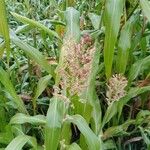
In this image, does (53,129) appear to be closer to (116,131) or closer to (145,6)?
(116,131)

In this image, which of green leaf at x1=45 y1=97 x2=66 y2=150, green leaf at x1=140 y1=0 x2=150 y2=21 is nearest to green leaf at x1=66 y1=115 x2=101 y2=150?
green leaf at x1=45 y1=97 x2=66 y2=150

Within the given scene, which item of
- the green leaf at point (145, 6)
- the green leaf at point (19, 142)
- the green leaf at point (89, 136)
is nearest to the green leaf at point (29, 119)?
the green leaf at point (19, 142)

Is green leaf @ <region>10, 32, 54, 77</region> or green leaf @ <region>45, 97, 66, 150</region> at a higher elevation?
green leaf @ <region>10, 32, 54, 77</region>

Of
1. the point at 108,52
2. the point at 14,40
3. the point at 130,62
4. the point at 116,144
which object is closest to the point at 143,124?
the point at 116,144

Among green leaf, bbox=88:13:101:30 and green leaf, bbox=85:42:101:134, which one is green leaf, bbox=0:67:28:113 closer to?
green leaf, bbox=85:42:101:134

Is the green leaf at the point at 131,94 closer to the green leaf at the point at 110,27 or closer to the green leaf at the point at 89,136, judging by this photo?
the green leaf at the point at 110,27

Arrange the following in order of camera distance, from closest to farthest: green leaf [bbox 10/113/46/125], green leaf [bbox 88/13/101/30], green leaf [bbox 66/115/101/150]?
green leaf [bbox 66/115/101/150] < green leaf [bbox 10/113/46/125] < green leaf [bbox 88/13/101/30]
